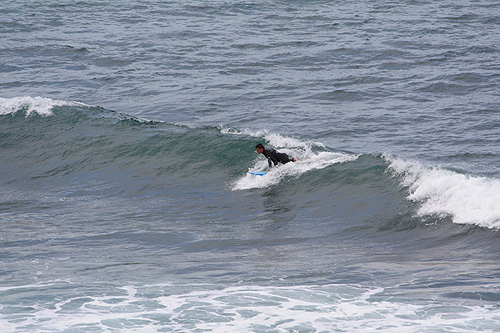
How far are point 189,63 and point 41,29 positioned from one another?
11962mm

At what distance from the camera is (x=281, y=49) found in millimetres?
32281

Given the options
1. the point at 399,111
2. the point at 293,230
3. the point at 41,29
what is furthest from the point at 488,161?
the point at 41,29

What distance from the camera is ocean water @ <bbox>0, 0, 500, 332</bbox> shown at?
31.2 ft

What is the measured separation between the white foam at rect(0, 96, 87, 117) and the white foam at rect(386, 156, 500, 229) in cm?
1390

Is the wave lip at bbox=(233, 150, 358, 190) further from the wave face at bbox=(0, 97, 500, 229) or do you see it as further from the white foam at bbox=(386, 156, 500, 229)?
the white foam at bbox=(386, 156, 500, 229)

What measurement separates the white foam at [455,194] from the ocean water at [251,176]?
44 mm

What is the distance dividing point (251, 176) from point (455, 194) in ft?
18.3

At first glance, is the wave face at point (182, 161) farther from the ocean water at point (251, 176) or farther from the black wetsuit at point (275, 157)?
the black wetsuit at point (275, 157)

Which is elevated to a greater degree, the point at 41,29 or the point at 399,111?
the point at 41,29

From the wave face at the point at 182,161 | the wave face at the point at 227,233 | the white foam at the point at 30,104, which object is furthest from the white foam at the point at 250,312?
the white foam at the point at 30,104

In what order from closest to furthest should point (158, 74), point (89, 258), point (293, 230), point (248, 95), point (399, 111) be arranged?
point (89, 258)
point (293, 230)
point (399, 111)
point (248, 95)
point (158, 74)

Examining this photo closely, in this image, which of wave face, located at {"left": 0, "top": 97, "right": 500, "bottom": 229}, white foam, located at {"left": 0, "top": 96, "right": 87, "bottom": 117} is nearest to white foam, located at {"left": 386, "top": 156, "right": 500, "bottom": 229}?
wave face, located at {"left": 0, "top": 97, "right": 500, "bottom": 229}

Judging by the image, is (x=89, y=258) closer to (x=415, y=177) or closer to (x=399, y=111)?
(x=415, y=177)

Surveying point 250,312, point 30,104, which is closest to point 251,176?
point 250,312
